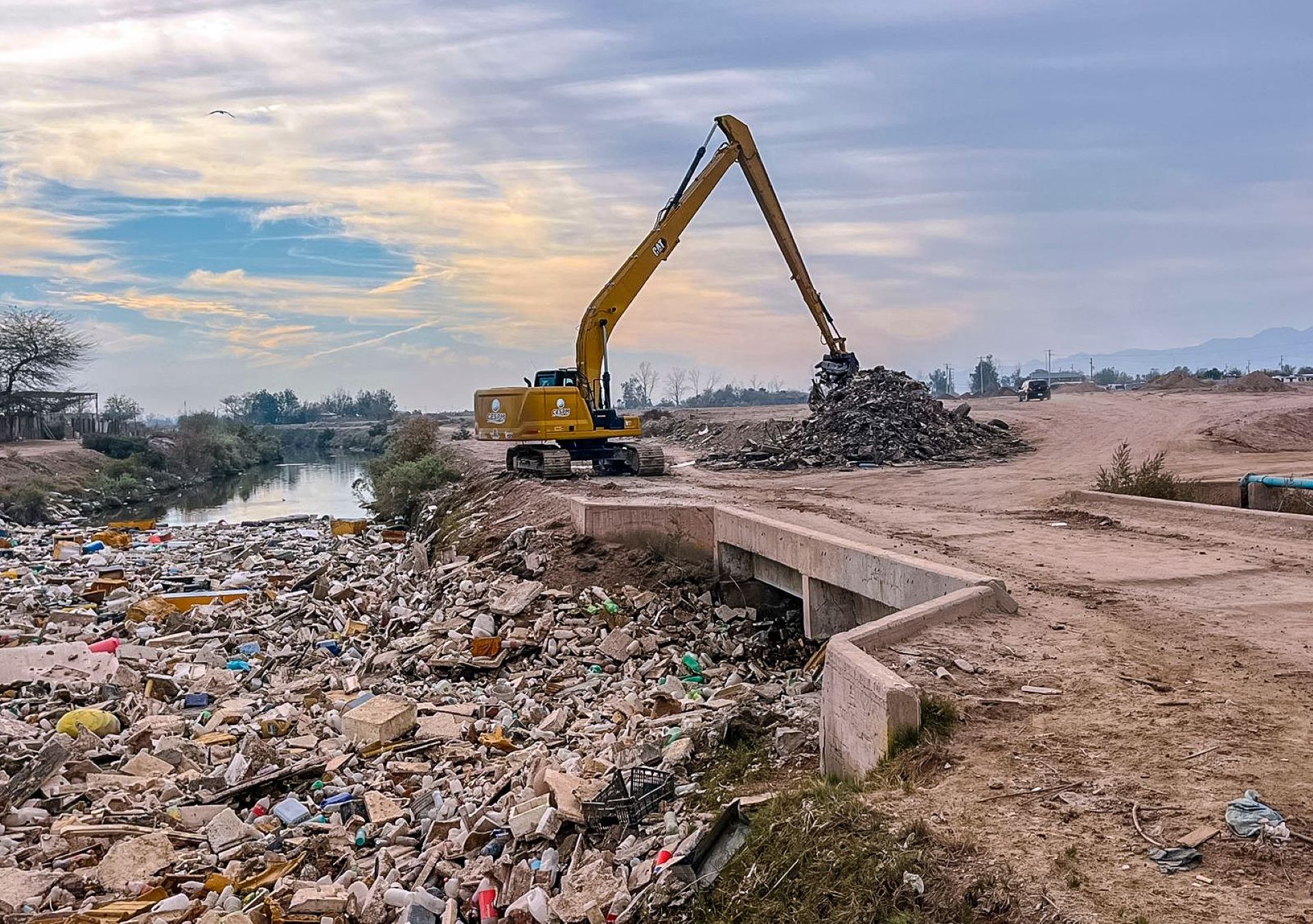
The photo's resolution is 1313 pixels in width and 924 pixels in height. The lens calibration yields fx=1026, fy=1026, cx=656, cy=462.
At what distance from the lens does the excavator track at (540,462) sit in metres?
18.4

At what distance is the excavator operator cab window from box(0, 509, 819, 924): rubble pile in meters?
4.57

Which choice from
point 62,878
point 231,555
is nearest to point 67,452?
point 231,555

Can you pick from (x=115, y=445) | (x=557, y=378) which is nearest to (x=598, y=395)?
(x=557, y=378)

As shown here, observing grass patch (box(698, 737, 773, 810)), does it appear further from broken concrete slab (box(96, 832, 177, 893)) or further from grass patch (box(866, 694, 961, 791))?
broken concrete slab (box(96, 832, 177, 893))

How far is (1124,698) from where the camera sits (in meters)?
5.21

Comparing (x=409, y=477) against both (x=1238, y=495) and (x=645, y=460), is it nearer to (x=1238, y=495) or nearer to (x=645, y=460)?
(x=645, y=460)

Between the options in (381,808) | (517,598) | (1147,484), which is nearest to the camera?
(381,808)

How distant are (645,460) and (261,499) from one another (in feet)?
90.6

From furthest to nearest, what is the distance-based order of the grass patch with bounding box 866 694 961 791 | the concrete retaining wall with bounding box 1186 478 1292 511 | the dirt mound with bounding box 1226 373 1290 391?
the dirt mound with bounding box 1226 373 1290 391 < the concrete retaining wall with bounding box 1186 478 1292 511 < the grass patch with bounding box 866 694 961 791

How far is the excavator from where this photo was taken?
1858 centimetres

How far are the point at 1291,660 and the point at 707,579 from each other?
711 cm

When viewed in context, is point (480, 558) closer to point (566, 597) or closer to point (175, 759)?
point (566, 597)

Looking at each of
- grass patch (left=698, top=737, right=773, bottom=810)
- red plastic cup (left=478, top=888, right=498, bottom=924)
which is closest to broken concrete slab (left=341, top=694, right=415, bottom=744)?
red plastic cup (left=478, top=888, right=498, bottom=924)

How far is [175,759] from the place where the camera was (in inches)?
339
